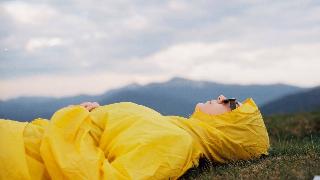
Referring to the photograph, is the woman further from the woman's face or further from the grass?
the grass

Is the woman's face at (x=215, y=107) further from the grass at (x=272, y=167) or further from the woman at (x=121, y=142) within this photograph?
the grass at (x=272, y=167)

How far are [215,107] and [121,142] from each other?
199 centimetres

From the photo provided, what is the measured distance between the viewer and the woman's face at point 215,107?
9539 mm

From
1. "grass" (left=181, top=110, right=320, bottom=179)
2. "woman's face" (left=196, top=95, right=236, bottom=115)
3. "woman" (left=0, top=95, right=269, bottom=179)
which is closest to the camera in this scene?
"grass" (left=181, top=110, right=320, bottom=179)

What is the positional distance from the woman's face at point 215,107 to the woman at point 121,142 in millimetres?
16

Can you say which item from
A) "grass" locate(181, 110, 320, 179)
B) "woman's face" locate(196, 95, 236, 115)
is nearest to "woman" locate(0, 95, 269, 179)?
"woman's face" locate(196, 95, 236, 115)

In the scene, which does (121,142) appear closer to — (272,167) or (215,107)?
(215,107)

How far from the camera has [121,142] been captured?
27.0 feet

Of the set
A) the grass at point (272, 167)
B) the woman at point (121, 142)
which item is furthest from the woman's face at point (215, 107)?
the grass at point (272, 167)

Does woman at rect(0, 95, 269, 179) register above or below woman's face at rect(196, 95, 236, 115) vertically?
below

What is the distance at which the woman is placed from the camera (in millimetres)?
7789

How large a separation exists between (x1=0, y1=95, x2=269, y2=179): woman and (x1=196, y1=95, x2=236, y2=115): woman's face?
0.02 m

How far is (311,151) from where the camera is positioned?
31.1 feet

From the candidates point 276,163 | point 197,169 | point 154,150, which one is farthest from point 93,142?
point 276,163
